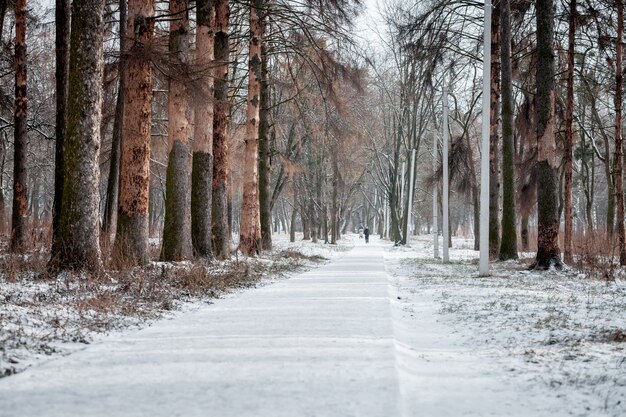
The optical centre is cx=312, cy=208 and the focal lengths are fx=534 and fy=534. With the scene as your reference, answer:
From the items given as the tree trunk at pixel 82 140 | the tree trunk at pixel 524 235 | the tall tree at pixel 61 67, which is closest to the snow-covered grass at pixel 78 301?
the tree trunk at pixel 82 140

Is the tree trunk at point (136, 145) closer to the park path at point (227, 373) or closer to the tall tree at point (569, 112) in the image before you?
the park path at point (227, 373)

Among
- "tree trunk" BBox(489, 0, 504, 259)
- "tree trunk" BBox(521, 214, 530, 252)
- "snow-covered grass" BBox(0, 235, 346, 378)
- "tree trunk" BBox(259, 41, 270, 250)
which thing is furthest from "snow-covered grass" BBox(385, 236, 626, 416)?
"tree trunk" BBox(521, 214, 530, 252)

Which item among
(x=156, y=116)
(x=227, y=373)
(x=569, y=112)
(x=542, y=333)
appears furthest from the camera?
(x=156, y=116)

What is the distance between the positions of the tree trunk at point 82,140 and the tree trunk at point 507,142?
38.2 ft

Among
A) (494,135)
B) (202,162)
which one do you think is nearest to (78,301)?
(202,162)

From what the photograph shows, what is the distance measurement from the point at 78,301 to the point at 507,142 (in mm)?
13174

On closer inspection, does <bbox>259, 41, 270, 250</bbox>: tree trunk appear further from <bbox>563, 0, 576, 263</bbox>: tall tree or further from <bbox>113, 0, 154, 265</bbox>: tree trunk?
<bbox>563, 0, 576, 263</bbox>: tall tree

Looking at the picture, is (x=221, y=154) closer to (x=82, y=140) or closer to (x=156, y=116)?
(x=82, y=140)

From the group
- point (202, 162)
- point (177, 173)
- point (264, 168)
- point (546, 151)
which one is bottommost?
point (177, 173)

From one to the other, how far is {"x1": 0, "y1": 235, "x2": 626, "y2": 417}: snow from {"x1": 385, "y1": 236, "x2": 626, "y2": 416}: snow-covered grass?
0.06ft

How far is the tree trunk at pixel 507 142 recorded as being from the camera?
1547 cm

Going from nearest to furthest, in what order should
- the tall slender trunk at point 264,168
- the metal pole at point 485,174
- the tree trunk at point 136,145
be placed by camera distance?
the tree trunk at point 136,145 → the metal pole at point 485,174 → the tall slender trunk at point 264,168

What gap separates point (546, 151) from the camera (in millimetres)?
13383

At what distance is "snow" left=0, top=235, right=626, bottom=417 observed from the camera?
284cm
